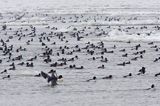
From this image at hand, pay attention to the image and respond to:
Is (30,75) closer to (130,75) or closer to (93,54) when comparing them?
(130,75)

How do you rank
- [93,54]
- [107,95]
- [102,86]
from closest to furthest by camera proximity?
[107,95] < [102,86] < [93,54]

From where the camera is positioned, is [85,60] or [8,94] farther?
[85,60]

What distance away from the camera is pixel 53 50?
45.1 m

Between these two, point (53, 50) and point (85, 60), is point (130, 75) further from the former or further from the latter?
point (53, 50)

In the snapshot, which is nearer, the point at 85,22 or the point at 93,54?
the point at 93,54

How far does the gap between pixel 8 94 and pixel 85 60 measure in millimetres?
12728

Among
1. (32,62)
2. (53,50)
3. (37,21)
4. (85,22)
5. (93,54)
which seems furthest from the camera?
(37,21)

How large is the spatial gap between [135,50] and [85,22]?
30.7m

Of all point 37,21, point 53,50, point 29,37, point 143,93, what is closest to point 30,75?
point 143,93

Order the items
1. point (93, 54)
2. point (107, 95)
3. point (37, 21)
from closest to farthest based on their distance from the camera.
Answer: point (107, 95) < point (93, 54) < point (37, 21)

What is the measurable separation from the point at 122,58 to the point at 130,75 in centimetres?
809

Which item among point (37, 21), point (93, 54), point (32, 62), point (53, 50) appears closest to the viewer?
point (32, 62)

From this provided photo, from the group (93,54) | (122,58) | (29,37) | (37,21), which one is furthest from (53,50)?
(37,21)

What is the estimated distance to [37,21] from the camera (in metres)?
80.2
